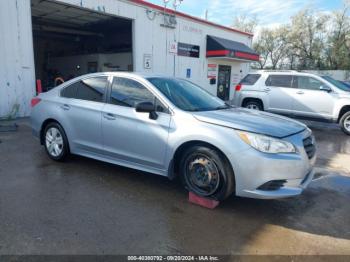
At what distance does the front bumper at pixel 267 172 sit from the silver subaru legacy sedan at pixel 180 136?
11 mm

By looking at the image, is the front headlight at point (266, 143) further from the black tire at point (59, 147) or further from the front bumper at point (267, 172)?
the black tire at point (59, 147)

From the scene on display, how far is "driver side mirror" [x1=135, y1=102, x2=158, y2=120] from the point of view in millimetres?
3873

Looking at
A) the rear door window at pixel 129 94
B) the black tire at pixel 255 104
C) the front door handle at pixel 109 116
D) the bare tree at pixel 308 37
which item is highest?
the bare tree at pixel 308 37

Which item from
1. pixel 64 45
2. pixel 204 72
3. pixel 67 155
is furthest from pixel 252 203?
pixel 64 45

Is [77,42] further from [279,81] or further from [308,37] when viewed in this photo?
[308,37]

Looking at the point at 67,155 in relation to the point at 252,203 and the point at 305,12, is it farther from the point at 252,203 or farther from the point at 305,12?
the point at 305,12

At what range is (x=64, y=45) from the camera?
2366 cm

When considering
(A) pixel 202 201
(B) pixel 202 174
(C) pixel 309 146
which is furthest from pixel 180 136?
(C) pixel 309 146

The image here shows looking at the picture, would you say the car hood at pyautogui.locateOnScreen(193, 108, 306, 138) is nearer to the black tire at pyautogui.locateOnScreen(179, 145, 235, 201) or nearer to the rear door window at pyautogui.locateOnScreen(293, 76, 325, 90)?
the black tire at pyautogui.locateOnScreen(179, 145, 235, 201)

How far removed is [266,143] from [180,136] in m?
1.04

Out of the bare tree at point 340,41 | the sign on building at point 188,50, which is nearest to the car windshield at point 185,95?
the sign on building at point 188,50

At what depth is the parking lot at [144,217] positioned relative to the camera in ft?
9.43

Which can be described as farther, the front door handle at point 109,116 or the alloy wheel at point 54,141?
the alloy wheel at point 54,141

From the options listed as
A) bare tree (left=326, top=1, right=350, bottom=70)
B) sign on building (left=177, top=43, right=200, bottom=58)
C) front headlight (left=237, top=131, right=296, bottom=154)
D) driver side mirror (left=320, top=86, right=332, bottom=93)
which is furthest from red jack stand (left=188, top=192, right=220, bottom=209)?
bare tree (left=326, top=1, right=350, bottom=70)
